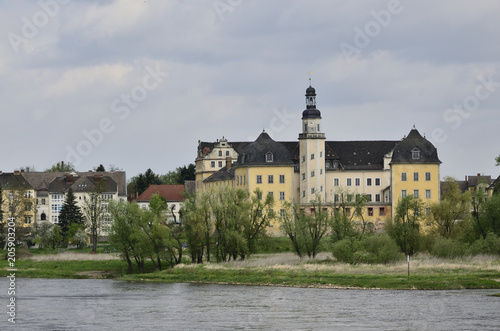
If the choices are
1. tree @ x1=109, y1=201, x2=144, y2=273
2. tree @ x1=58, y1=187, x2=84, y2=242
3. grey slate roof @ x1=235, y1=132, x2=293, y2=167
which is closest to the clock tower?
grey slate roof @ x1=235, y1=132, x2=293, y2=167

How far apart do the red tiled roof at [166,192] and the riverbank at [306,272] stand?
2806 inches

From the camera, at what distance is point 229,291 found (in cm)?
7625

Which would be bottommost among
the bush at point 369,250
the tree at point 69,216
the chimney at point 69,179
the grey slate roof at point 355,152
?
the bush at point 369,250

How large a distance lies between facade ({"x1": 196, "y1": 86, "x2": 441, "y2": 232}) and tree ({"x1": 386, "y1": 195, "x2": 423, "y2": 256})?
24.5 meters

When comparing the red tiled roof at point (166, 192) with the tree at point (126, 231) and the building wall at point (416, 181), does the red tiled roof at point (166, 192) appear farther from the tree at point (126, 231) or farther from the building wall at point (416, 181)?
the tree at point (126, 231)

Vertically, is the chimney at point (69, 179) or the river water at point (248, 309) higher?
the chimney at point (69, 179)

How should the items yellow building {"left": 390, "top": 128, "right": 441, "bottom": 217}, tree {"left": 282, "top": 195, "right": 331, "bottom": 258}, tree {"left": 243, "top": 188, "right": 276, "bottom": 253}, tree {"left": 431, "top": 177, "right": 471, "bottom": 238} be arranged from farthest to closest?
yellow building {"left": 390, "top": 128, "right": 441, "bottom": 217}
tree {"left": 243, "top": 188, "right": 276, "bottom": 253}
tree {"left": 431, "top": 177, "right": 471, "bottom": 238}
tree {"left": 282, "top": 195, "right": 331, "bottom": 258}

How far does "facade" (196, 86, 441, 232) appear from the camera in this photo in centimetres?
A: 12756

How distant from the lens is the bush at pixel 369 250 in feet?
287

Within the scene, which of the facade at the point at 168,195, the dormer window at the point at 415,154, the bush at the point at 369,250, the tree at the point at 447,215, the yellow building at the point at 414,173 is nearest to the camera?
the bush at the point at 369,250

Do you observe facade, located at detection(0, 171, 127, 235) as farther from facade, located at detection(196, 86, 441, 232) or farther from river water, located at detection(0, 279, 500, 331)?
river water, located at detection(0, 279, 500, 331)

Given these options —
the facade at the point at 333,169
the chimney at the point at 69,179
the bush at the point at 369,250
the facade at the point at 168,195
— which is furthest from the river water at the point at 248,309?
the facade at the point at 168,195

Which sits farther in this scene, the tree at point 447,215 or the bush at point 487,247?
the tree at point 447,215

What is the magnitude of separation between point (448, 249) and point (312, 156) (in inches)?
1869
